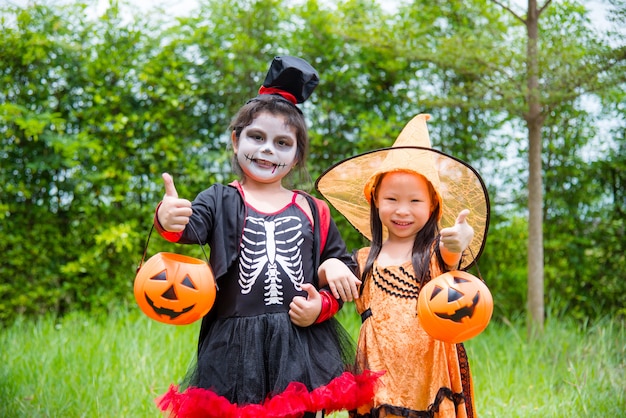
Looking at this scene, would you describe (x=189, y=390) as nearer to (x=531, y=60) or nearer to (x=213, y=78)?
(x=531, y=60)

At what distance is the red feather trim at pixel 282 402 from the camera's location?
204cm

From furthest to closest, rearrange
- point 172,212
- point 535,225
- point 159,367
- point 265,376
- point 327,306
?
point 535,225
point 159,367
point 327,306
point 265,376
point 172,212

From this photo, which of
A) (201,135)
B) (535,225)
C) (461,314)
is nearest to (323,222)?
(461,314)

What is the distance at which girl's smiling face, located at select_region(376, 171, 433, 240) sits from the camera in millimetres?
2383

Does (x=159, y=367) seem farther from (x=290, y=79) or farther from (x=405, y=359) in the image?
(x=290, y=79)

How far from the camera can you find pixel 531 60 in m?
4.00

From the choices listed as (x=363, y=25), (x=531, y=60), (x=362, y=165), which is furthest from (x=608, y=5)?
(x=362, y=165)

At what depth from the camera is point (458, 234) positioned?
7.18ft

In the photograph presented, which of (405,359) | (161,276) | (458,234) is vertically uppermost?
(458,234)

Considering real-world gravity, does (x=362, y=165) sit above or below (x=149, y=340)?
above

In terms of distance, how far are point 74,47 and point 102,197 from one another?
3.85ft

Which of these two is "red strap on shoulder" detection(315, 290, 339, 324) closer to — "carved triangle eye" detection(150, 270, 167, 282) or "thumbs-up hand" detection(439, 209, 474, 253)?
"thumbs-up hand" detection(439, 209, 474, 253)

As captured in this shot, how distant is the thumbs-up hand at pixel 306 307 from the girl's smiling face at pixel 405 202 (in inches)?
16.9

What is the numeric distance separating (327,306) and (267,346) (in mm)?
255
